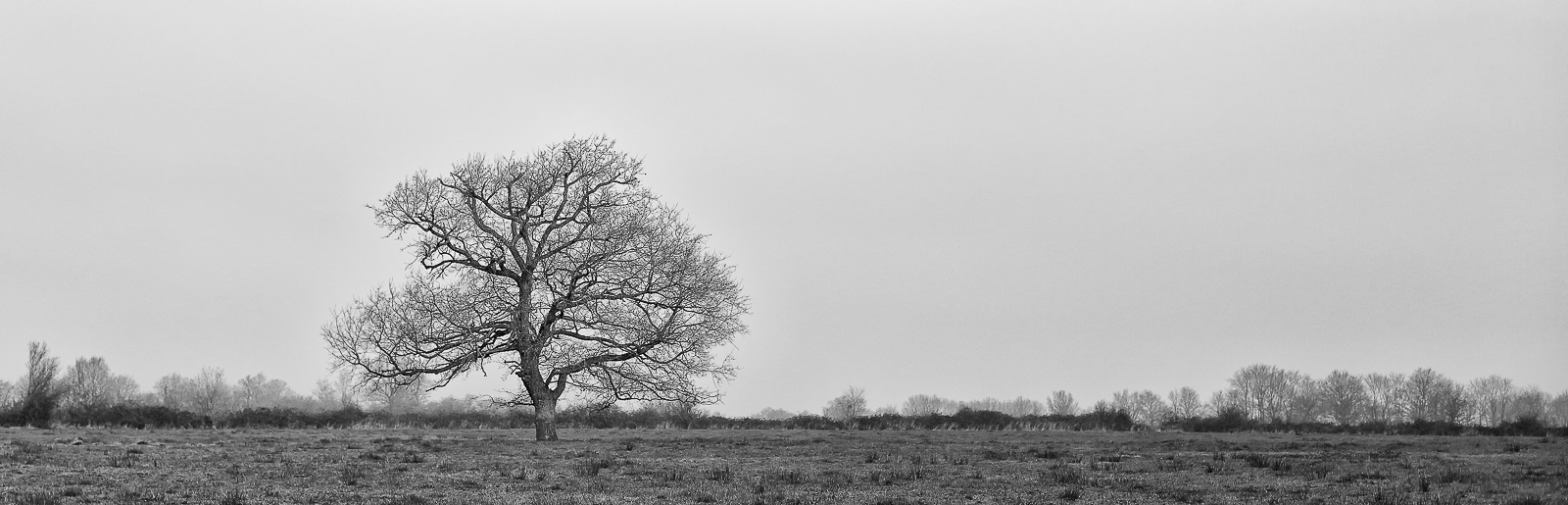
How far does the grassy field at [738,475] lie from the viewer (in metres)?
14.7

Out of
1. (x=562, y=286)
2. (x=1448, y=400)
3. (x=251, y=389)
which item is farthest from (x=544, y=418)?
(x=251, y=389)

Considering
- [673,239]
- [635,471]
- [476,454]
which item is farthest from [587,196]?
[635,471]

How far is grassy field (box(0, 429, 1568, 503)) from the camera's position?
14.7 m

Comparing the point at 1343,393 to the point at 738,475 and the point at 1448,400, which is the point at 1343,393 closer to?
the point at 1448,400

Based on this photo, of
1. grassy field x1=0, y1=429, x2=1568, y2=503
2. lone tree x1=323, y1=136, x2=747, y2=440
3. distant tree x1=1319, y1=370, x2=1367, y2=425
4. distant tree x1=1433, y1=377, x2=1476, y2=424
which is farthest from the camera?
distant tree x1=1319, y1=370, x2=1367, y2=425

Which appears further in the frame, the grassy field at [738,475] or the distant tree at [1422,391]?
the distant tree at [1422,391]

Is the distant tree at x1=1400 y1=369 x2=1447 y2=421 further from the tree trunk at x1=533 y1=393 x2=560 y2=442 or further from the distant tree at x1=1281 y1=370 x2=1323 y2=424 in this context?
the tree trunk at x1=533 y1=393 x2=560 y2=442

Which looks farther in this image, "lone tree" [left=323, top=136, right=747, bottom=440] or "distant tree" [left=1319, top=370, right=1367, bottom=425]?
"distant tree" [left=1319, top=370, right=1367, bottom=425]

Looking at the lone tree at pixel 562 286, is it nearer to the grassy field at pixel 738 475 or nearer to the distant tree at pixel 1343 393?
the grassy field at pixel 738 475

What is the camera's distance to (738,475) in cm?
1862

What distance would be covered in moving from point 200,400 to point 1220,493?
218 feet

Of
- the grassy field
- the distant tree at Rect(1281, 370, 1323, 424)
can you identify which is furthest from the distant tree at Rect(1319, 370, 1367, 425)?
the grassy field

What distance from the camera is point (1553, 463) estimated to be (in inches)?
846

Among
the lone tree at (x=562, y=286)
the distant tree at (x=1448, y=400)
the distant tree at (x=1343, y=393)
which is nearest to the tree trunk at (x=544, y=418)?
the lone tree at (x=562, y=286)
